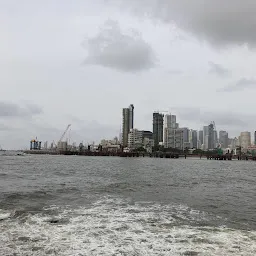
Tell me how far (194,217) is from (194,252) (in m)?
6.43

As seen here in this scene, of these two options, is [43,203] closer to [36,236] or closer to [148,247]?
[36,236]

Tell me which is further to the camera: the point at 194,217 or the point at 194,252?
the point at 194,217

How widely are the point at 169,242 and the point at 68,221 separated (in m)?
5.50

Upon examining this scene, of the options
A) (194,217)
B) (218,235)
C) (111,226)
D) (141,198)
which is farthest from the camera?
(141,198)

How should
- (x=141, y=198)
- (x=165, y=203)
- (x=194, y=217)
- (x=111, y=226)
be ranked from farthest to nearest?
(x=141, y=198)
(x=165, y=203)
(x=194, y=217)
(x=111, y=226)

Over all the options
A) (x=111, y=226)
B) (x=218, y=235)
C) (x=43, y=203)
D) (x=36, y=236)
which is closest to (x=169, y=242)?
(x=218, y=235)

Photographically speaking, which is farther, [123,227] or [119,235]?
[123,227]

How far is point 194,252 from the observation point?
971cm

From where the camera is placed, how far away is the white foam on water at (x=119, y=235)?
Answer: 32.2 ft

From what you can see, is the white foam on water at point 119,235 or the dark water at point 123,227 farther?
the dark water at point 123,227

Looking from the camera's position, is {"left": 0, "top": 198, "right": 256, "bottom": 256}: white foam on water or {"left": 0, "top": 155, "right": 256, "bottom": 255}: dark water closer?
{"left": 0, "top": 198, "right": 256, "bottom": 256}: white foam on water

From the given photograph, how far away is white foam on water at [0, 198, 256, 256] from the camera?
9.82 metres

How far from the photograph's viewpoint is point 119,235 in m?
11.8

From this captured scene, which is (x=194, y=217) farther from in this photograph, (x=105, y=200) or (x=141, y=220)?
(x=105, y=200)
